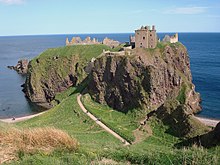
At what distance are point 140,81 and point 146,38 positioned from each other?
45.4 feet

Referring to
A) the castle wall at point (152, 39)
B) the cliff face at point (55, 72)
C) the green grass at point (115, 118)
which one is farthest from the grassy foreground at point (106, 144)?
the castle wall at point (152, 39)

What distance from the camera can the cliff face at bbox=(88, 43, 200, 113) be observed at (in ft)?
187

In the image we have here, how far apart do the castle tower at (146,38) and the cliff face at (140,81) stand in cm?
194

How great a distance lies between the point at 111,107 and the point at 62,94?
25.5 m

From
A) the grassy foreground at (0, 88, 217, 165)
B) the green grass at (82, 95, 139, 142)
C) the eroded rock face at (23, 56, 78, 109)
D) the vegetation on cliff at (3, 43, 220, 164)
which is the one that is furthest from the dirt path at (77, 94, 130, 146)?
the eroded rock face at (23, 56, 78, 109)

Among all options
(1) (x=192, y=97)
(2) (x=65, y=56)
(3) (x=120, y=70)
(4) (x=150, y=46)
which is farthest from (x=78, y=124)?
(2) (x=65, y=56)

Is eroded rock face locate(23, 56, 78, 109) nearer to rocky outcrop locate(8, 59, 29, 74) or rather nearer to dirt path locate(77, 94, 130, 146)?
dirt path locate(77, 94, 130, 146)

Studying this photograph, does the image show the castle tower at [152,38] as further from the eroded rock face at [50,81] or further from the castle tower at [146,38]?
the eroded rock face at [50,81]

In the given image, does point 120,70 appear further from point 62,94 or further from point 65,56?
point 65,56

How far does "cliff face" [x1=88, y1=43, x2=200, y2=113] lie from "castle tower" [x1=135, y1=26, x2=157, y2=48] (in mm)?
1939

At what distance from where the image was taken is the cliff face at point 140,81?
5700 centimetres

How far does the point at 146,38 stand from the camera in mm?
66625

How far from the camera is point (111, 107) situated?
60.8 meters

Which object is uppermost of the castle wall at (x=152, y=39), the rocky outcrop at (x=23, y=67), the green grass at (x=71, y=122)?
the castle wall at (x=152, y=39)
